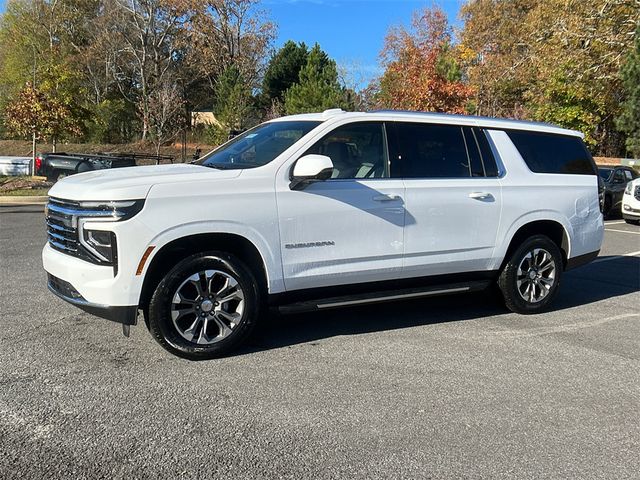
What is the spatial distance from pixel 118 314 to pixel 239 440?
1445 millimetres

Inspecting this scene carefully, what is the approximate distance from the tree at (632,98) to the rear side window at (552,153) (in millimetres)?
18569

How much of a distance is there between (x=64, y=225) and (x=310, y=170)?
189cm

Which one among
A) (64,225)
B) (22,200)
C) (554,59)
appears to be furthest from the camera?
(554,59)

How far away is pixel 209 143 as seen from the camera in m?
37.2

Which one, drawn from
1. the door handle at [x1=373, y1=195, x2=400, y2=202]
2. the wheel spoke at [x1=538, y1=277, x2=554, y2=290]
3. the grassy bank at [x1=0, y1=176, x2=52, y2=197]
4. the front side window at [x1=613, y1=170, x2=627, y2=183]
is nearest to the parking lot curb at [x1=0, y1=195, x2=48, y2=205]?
the grassy bank at [x1=0, y1=176, x2=52, y2=197]

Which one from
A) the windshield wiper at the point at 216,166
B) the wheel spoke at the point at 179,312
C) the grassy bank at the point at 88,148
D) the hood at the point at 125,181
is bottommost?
the wheel spoke at the point at 179,312

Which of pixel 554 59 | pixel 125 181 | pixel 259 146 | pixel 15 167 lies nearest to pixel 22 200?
pixel 15 167

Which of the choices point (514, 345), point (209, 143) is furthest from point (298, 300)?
point (209, 143)

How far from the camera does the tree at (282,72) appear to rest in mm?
40531

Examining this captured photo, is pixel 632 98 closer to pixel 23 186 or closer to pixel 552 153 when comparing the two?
pixel 552 153

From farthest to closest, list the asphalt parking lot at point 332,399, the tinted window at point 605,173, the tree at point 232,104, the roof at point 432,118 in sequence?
the tree at point 232,104 < the tinted window at point 605,173 < the roof at point 432,118 < the asphalt parking lot at point 332,399

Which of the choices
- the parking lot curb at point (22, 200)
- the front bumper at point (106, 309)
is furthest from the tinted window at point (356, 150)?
the parking lot curb at point (22, 200)

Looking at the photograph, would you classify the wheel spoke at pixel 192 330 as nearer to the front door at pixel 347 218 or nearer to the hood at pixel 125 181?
the front door at pixel 347 218

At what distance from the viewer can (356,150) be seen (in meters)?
4.86
